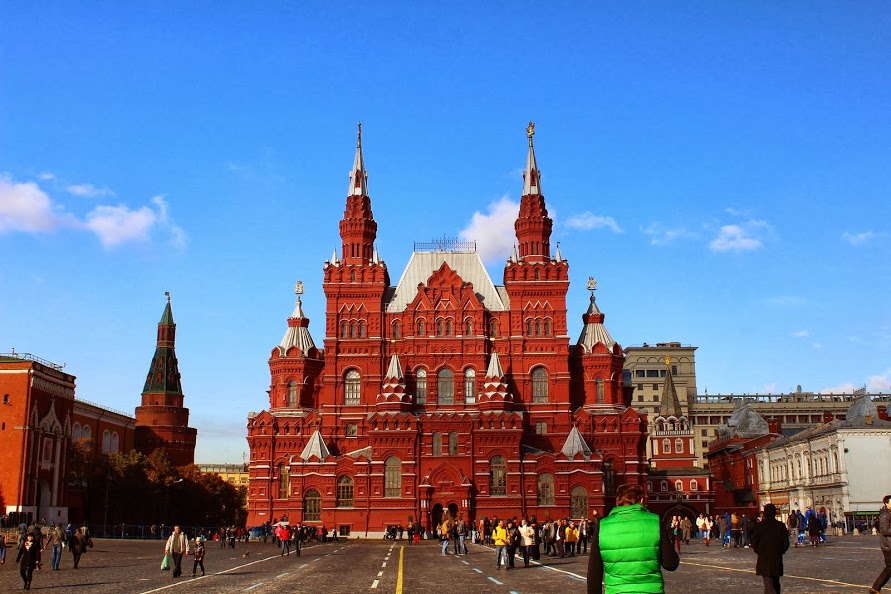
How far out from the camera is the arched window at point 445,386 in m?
86.3

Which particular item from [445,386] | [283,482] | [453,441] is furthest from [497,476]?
[283,482]

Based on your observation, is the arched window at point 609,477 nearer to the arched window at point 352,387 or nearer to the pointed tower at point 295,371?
the arched window at point 352,387

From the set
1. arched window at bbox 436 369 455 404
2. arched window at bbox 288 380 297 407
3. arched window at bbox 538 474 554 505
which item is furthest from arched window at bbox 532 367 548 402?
arched window at bbox 288 380 297 407

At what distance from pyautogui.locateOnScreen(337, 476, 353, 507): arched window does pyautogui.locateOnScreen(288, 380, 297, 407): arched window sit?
12.2 m

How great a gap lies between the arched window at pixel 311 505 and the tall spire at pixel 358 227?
21836mm

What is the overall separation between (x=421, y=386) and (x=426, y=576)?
55.7 metres

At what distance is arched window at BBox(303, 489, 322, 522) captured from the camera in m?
82.4

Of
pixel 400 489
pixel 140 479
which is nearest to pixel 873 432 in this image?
pixel 400 489

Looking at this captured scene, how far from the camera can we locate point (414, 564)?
127ft

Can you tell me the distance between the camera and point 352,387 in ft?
287

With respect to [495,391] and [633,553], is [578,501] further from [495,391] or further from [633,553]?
[633,553]

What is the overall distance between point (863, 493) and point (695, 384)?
82.1m

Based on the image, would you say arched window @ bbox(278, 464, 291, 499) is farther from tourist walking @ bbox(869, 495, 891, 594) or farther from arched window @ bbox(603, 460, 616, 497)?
tourist walking @ bbox(869, 495, 891, 594)

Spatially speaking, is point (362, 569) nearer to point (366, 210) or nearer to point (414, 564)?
point (414, 564)
